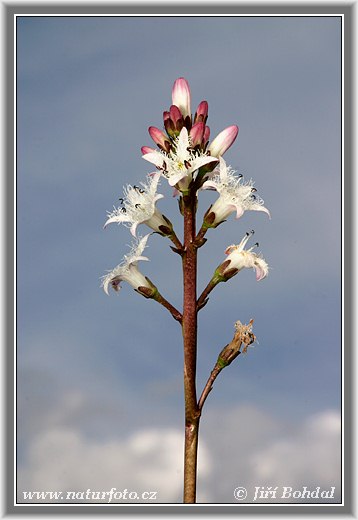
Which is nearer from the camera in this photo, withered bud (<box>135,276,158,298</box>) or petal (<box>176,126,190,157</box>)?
petal (<box>176,126,190,157</box>)

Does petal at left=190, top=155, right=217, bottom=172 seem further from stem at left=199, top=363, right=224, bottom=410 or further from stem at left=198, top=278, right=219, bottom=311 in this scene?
stem at left=199, top=363, right=224, bottom=410

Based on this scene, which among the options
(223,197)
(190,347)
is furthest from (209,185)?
(190,347)

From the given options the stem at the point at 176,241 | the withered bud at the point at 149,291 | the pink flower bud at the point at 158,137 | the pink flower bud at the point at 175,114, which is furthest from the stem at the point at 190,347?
the pink flower bud at the point at 175,114

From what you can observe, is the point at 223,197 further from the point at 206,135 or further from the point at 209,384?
the point at 209,384

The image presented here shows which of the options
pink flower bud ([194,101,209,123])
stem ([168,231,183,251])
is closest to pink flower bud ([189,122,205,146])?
pink flower bud ([194,101,209,123])

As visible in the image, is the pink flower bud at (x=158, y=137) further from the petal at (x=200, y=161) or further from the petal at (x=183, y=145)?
the petal at (x=200, y=161)
